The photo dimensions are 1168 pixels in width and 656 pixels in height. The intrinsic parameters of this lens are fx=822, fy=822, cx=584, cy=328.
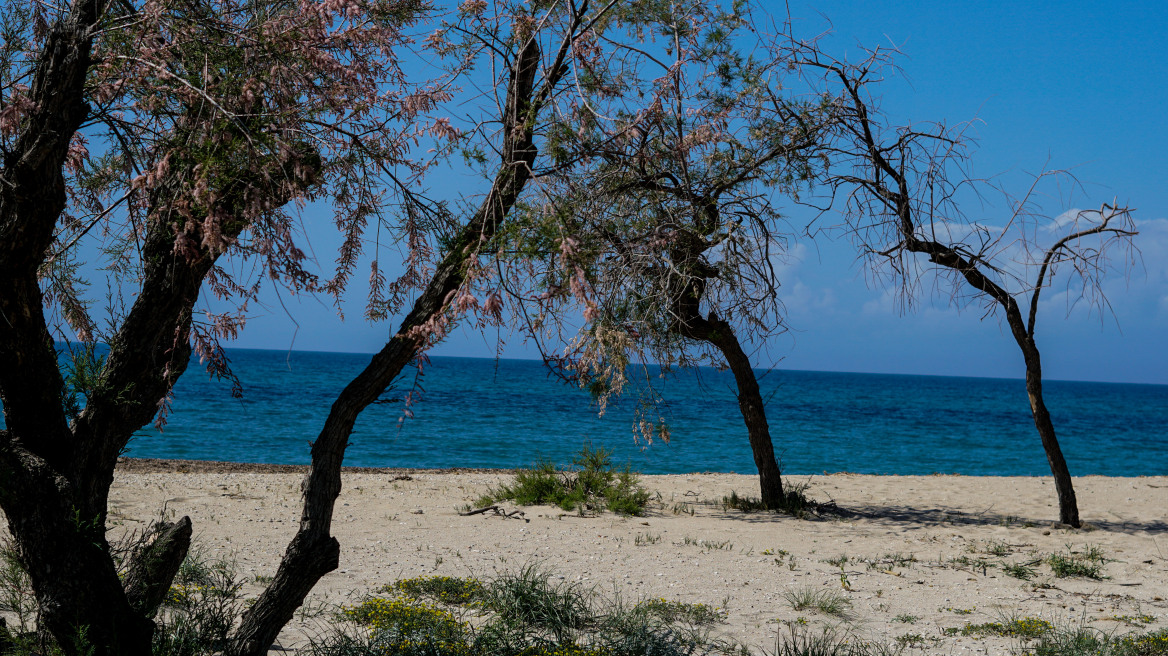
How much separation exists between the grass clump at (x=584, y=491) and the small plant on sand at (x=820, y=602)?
4.14 metres

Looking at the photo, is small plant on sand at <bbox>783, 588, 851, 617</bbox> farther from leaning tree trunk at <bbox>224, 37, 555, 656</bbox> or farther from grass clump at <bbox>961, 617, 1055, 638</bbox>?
leaning tree trunk at <bbox>224, 37, 555, 656</bbox>

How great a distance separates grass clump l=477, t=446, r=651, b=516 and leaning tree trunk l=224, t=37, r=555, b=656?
6.50m

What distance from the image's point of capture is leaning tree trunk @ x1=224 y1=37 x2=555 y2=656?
14.9ft

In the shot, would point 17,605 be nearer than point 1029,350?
Yes

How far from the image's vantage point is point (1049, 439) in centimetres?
1074

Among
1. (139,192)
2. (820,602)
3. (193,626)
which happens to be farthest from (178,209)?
(820,602)

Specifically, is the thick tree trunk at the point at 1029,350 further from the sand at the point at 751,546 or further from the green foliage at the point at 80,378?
the green foliage at the point at 80,378

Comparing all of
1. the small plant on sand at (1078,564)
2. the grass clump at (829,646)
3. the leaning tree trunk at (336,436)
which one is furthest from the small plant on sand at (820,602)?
the leaning tree trunk at (336,436)

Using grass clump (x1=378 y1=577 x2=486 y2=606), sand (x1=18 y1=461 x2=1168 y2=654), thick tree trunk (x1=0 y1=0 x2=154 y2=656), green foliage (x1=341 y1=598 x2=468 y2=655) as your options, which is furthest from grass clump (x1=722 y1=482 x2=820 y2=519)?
thick tree trunk (x1=0 y1=0 x2=154 y2=656)

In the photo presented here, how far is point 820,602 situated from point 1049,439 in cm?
593

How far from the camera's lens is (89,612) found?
162 inches

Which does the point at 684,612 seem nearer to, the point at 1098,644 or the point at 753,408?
the point at 1098,644

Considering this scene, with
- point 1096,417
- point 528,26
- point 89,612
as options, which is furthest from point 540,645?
point 1096,417

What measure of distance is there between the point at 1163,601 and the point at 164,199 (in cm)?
836
